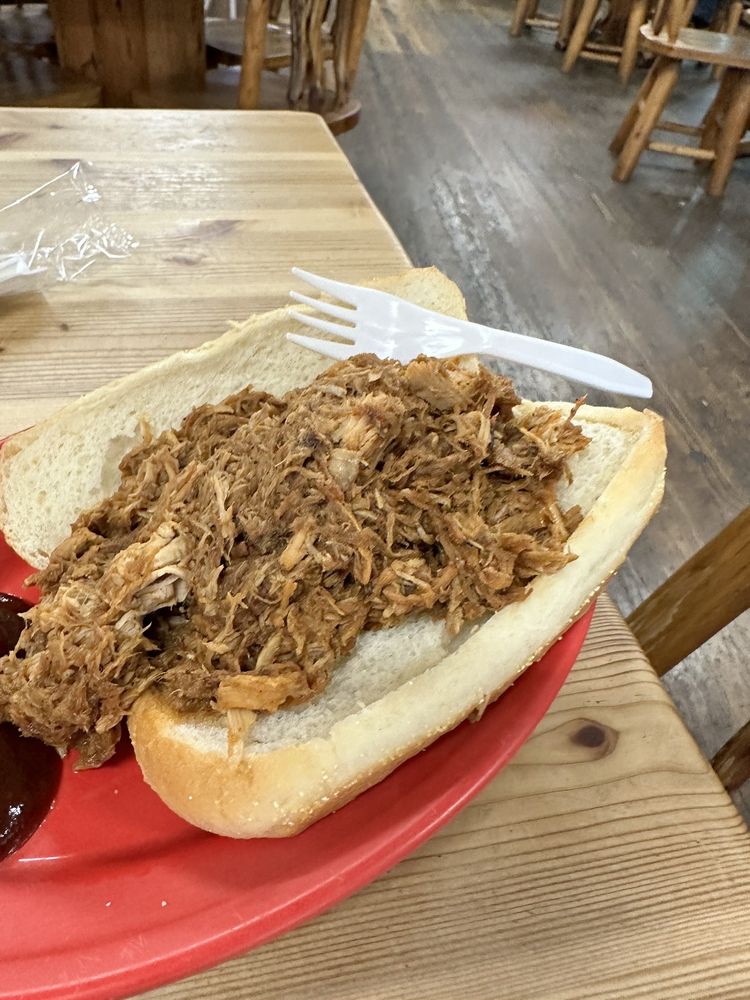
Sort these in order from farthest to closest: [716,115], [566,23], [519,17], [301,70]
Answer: [519,17]
[566,23]
[716,115]
[301,70]

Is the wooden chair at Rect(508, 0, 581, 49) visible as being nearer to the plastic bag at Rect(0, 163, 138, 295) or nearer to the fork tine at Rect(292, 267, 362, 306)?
the plastic bag at Rect(0, 163, 138, 295)

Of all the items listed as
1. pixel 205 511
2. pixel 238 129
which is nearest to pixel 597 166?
pixel 238 129

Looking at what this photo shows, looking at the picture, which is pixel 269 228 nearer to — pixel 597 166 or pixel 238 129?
pixel 238 129

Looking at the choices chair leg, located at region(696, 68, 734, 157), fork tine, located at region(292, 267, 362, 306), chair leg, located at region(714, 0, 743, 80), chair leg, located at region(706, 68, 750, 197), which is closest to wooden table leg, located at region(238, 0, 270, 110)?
fork tine, located at region(292, 267, 362, 306)

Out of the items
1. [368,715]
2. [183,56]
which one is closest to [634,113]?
[183,56]

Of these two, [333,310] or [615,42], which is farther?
[615,42]

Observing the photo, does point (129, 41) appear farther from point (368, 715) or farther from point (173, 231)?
point (368, 715)
